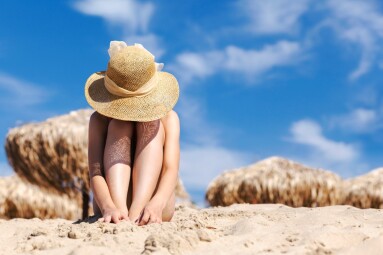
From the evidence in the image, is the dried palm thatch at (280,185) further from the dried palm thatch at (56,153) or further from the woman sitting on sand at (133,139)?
the woman sitting on sand at (133,139)

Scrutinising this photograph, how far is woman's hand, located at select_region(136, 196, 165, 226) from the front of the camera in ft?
9.03

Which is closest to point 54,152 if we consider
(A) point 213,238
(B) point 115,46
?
(B) point 115,46

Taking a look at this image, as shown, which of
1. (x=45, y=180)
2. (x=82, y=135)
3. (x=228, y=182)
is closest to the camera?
(x=82, y=135)

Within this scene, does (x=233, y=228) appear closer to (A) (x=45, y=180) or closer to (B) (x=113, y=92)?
(B) (x=113, y=92)

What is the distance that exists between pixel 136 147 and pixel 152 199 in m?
0.30

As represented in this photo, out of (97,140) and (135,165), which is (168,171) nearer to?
(135,165)

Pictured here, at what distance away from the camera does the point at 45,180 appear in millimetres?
8672

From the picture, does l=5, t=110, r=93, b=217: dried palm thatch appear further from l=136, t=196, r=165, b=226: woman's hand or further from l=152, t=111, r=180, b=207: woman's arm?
l=136, t=196, r=165, b=226: woman's hand

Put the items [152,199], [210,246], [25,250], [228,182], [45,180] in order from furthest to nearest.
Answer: [228,182] < [45,180] < [152,199] < [25,250] < [210,246]

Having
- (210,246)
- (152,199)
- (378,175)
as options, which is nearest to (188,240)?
(210,246)

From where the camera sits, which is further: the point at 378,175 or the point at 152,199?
the point at 378,175

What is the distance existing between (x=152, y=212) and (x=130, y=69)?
0.77 m

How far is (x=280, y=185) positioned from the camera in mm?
8984

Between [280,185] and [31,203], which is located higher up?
[280,185]
